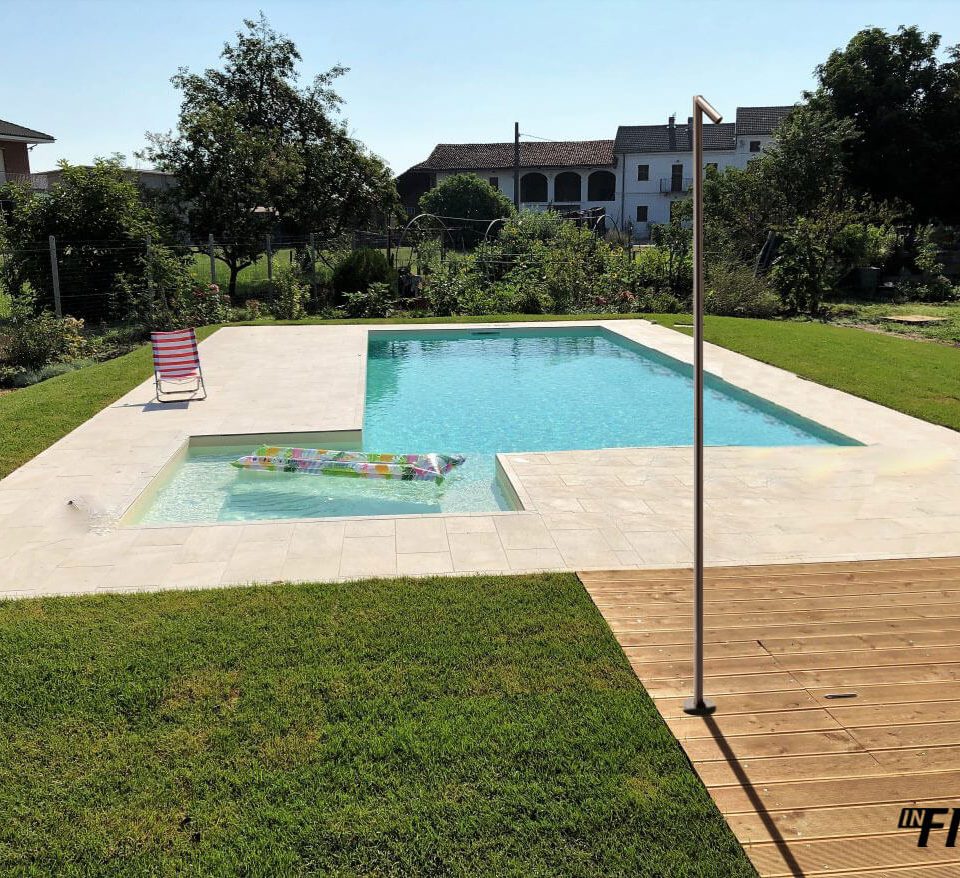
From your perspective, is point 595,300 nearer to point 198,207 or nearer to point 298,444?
point 198,207

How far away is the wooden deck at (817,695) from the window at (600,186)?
49443 mm

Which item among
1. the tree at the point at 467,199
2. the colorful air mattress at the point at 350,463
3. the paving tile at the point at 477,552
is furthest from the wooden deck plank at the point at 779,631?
the tree at the point at 467,199

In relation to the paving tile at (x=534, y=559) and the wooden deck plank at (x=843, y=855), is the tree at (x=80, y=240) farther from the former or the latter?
the wooden deck plank at (x=843, y=855)

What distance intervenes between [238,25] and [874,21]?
18429mm

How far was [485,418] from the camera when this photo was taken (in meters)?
9.71

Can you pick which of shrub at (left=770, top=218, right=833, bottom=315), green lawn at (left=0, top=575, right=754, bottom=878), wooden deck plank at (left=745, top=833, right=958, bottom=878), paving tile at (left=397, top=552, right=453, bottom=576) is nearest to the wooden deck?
wooden deck plank at (left=745, top=833, right=958, bottom=878)

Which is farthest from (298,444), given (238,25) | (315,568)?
(238,25)

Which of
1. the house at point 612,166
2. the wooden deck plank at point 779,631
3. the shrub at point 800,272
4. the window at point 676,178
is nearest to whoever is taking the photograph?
the wooden deck plank at point 779,631

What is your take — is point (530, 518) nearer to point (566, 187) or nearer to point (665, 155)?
point (665, 155)

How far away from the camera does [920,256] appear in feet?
69.1

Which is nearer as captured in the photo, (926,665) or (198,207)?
(926,665)

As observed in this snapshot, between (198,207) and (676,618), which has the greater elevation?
(198,207)

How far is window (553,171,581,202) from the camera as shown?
51219mm

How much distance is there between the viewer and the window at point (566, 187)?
5122 centimetres
